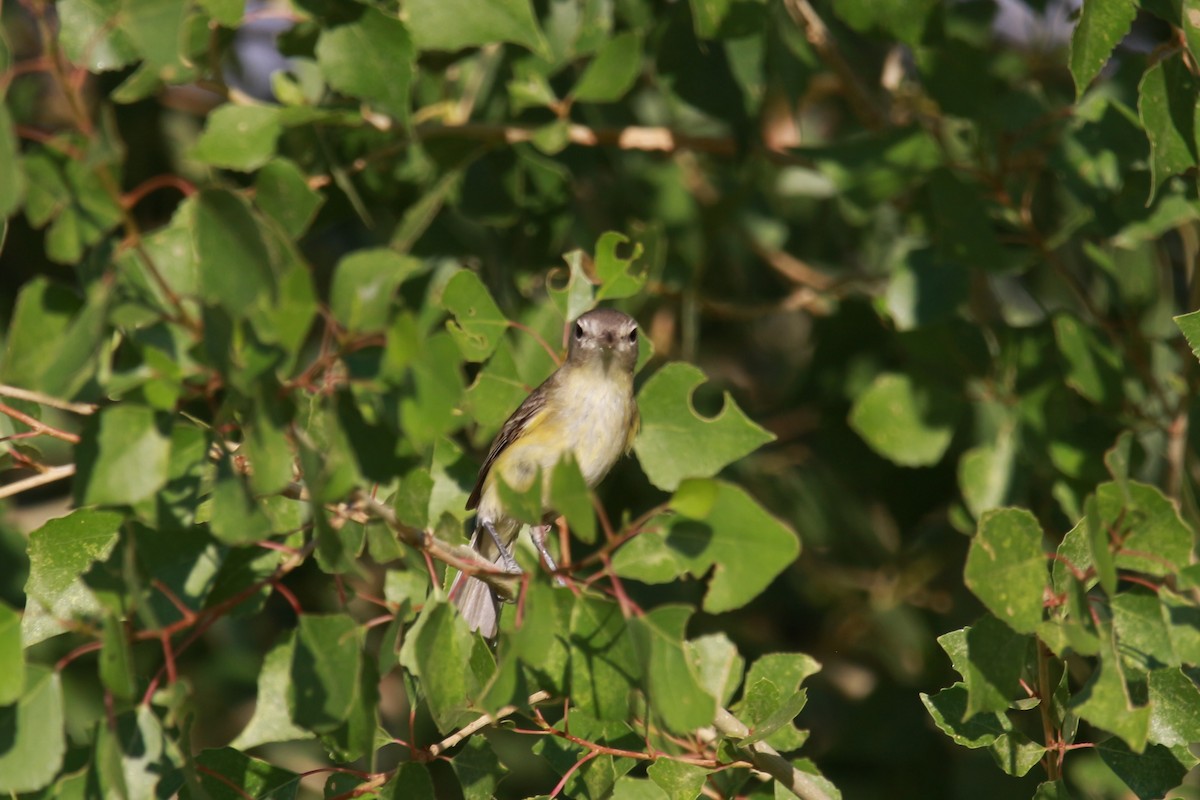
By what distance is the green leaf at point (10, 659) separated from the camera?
7.71 feet

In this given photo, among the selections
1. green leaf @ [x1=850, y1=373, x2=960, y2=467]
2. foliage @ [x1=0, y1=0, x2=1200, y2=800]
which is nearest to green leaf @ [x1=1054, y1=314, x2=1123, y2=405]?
foliage @ [x1=0, y1=0, x2=1200, y2=800]

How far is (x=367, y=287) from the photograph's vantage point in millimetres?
2227

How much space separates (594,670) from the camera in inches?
107

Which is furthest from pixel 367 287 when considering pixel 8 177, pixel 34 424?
pixel 34 424

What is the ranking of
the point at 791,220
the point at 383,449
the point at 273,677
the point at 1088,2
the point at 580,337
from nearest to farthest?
the point at 383,449 < the point at 273,677 < the point at 1088,2 < the point at 580,337 < the point at 791,220

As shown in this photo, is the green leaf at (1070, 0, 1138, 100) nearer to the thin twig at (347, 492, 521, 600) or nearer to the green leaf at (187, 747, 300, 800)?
the thin twig at (347, 492, 521, 600)

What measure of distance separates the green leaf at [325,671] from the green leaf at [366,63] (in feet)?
4.68

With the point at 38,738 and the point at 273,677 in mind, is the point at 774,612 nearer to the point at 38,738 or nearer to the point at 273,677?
the point at 273,677

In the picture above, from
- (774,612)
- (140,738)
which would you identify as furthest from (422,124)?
(774,612)

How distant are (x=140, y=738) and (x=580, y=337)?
252 cm

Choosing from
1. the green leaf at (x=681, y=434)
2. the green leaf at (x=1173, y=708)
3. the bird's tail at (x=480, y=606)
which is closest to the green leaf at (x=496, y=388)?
the green leaf at (x=681, y=434)

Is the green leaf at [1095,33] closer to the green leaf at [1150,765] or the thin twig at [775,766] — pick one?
the green leaf at [1150,765]

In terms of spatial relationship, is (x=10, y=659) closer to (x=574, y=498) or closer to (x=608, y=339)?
(x=574, y=498)

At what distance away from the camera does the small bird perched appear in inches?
177
